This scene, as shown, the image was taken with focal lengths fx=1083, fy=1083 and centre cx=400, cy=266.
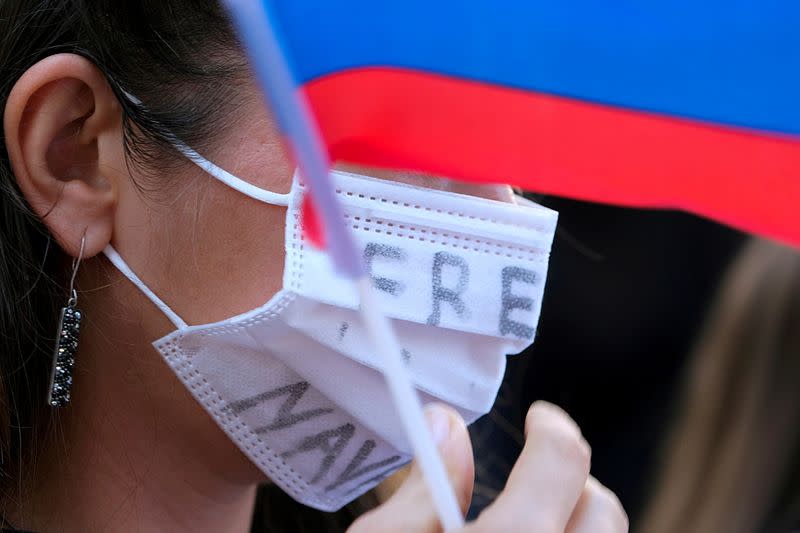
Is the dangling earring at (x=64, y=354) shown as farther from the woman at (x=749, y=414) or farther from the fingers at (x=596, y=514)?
the woman at (x=749, y=414)

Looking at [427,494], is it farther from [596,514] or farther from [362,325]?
[362,325]

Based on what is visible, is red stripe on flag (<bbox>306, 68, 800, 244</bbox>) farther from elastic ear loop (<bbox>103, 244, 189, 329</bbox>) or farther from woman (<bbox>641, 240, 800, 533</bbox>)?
woman (<bbox>641, 240, 800, 533</bbox>)

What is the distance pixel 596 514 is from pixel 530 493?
0.34 feet

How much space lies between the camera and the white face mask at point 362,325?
1.57 meters

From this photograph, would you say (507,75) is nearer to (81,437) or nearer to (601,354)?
(81,437)

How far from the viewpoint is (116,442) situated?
1719 millimetres

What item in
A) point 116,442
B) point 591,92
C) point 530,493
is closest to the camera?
point 530,493

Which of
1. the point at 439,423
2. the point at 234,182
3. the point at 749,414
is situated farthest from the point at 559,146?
the point at 749,414

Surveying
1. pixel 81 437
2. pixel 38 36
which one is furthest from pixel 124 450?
pixel 38 36

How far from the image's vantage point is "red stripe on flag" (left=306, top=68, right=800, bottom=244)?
4.21 feet

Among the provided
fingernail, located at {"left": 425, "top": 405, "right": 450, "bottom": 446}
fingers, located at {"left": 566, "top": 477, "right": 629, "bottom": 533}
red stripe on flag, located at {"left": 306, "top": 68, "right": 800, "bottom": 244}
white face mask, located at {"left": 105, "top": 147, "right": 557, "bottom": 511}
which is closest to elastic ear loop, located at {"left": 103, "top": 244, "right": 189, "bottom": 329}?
white face mask, located at {"left": 105, "top": 147, "right": 557, "bottom": 511}

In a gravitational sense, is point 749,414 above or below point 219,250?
below

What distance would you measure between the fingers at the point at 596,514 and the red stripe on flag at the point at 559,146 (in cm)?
36

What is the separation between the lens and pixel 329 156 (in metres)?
1.34
